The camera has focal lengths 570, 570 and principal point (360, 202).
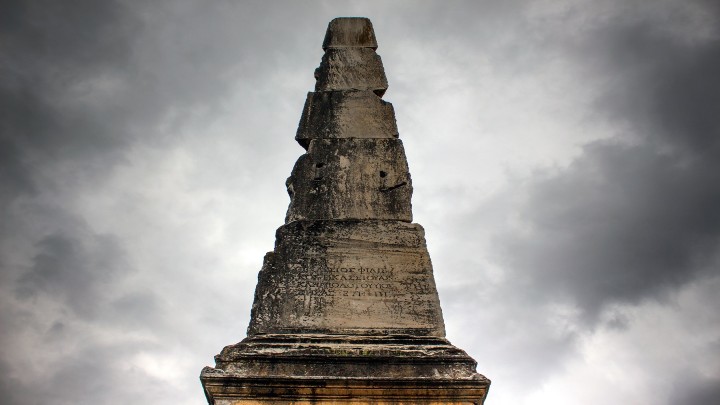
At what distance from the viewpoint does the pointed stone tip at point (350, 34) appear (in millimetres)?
7445

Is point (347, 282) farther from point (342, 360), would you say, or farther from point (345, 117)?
point (345, 117)

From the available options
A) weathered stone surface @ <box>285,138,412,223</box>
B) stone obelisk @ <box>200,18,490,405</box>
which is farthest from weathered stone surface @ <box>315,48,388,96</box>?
weathered stone surface @ <box>285,138,412,223</box>

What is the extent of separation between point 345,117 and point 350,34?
164 centimetres

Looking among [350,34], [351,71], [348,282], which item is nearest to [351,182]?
[348,282]

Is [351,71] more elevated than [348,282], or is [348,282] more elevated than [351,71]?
[351,71]

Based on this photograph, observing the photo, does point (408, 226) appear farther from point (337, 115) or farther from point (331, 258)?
point (337, 115)

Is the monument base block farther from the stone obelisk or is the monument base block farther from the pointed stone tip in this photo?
the pointed stone tip

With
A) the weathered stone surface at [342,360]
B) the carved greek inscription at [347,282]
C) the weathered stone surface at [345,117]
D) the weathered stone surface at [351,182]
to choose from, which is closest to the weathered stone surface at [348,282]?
the carved greek inscription at [347,282]

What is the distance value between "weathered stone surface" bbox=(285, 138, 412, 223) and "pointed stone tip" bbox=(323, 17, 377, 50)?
1.80 m

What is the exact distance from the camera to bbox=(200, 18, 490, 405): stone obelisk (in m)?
4.15

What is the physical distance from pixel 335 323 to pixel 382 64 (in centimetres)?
370

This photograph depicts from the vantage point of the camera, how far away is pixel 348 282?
5.12m

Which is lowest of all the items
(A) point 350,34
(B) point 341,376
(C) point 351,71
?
(B) point 341,376

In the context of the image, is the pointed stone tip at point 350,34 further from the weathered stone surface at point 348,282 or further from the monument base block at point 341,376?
the monument base block at point 341,376
